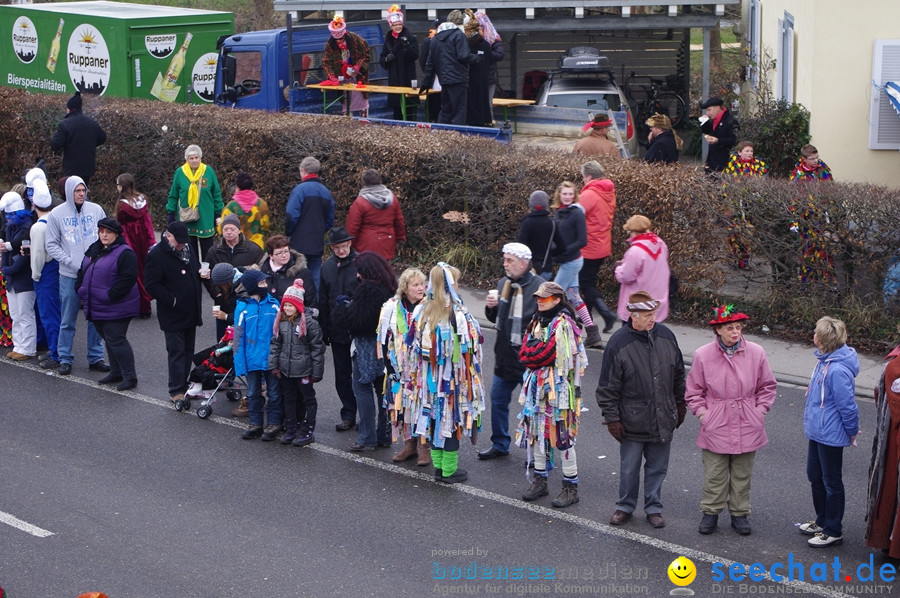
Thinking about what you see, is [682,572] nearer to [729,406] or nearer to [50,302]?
[729,406]

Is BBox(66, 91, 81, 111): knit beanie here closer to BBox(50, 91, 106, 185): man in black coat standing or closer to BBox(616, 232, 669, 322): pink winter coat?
BBox(50, 91, 106, 185): man in black coat standing

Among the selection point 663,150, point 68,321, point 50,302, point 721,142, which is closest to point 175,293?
point 68,321

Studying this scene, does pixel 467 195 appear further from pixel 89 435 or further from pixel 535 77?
pixel 535 77

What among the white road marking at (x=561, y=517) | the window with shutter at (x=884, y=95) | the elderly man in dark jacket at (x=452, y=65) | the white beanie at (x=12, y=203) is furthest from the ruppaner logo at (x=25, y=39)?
the window with shutter at (x=884, y=95)

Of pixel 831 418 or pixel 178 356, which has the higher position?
→ pixel 831 418

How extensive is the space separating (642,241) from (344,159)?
590cm

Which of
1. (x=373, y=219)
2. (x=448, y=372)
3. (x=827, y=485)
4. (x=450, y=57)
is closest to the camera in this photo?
(x=827, y=485)

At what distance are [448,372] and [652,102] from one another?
18363 millimetres

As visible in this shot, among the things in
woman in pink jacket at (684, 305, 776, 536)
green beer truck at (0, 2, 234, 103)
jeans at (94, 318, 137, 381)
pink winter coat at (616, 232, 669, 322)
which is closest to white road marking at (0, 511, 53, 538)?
jeans at (94, 318, 137, 381)

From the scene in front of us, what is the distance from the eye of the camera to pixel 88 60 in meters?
21.8

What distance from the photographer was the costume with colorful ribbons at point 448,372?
8266 millimetres

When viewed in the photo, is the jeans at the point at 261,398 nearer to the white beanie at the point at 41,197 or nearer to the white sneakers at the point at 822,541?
the white beanie at the point at 41,197

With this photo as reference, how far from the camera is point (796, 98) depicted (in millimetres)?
17312

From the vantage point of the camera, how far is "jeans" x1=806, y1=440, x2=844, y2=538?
7.23m
